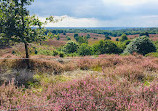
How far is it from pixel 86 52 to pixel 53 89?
976cm

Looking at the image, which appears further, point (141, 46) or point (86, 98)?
point (141, 46)

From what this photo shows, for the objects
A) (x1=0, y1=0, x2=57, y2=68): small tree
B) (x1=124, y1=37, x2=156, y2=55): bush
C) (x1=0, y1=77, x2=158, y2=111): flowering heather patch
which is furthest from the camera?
(x1=124, y1=37, x2=156, y2=55): bush

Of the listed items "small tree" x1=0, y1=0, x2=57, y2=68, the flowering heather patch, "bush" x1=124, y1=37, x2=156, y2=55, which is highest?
"small tree" x1=0, y1=0, x2=57, y2=68

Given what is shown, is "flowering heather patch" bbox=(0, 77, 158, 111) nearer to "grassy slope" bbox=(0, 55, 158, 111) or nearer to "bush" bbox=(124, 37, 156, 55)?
"grassy slope" bbox=(0, 55, 158, 111)

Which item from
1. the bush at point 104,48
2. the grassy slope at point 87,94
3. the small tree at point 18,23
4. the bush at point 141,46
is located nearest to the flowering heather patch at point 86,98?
the grassy slope at point 87,94

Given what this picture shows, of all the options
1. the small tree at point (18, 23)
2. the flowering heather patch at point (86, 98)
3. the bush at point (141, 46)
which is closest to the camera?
the flowering heather patch at point (86, 98)

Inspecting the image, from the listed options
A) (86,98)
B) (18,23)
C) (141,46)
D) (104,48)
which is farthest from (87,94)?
(141,46)

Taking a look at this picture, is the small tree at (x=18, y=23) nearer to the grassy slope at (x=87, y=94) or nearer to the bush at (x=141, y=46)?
the grassy slope at (x=87, y=94)

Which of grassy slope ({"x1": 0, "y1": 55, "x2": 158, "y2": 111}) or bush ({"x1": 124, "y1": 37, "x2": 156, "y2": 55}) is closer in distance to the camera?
grassy slope ({"x1": 0, "y1": 55, "x2": 158, "y2": 111})

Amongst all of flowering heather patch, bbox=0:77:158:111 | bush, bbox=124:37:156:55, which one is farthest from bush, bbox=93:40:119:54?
flowering heather patch, bbox=0:77:158:111

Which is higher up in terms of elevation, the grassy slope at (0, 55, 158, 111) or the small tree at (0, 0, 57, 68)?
the small tree at (0, 0, 57, 68)

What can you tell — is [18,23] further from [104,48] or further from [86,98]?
[104,48]

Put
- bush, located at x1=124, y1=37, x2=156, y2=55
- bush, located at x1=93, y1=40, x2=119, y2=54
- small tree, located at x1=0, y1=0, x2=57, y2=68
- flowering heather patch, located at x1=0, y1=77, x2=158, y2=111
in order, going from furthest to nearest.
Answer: bush, located at x1=93, y1=40, x2=119, y2=54 → bush, located at x1=124, y1=37, x2=156, y2=55 → small tree, located at x1=0, y1=0, x2=57, y2=68 → flowering heather patch, located at x1=0, y1=77, x2=158, y2=111

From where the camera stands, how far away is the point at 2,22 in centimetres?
470
